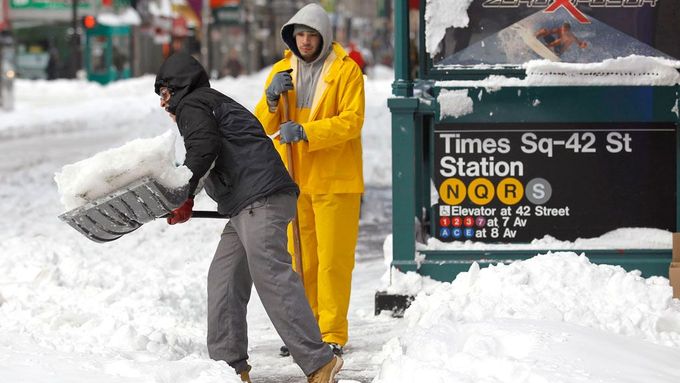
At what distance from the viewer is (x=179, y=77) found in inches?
245

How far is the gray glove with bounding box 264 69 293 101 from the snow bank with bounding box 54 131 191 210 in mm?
1373

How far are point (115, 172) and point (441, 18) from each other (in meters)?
2.81

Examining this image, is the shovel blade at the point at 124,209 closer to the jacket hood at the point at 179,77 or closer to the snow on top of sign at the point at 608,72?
the jacket hood at the point at 179,77

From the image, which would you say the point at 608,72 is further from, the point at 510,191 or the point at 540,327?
the point at 540,327

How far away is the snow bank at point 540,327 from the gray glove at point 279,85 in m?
1.32

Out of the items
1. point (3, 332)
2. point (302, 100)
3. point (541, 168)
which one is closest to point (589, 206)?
point (541, 168)

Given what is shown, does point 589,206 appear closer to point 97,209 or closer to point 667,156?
point 667,156

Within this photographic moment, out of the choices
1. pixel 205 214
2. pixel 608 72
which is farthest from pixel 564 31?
pixel 205 214

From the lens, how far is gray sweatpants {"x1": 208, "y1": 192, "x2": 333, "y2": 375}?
20.4 feet

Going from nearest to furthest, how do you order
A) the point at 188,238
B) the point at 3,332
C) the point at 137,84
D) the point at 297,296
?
the point at 297,296 < the point at 3,332 < the point at 188,238 < the point at 137,84

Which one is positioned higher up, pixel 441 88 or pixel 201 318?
pixel 441 88

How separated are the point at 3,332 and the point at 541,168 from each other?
3.16 metres

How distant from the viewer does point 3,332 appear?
6.69 metres

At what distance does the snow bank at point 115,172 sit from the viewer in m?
5.81
